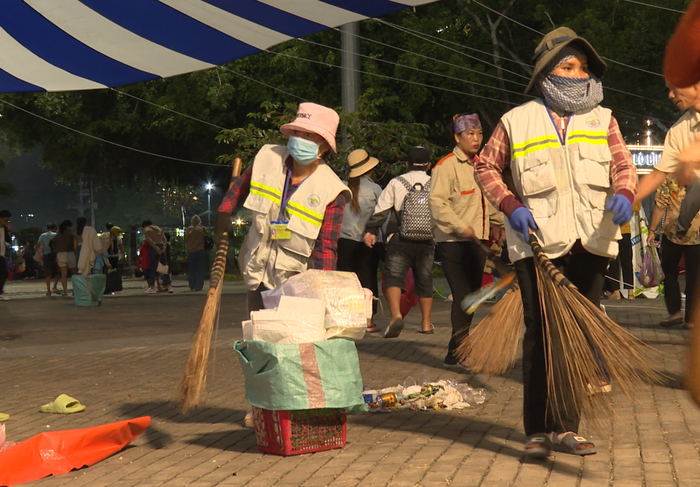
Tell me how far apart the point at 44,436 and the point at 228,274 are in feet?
72.8

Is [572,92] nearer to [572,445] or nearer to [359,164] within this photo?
[572,445]

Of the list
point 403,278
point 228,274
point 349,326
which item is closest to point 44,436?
point 349,326

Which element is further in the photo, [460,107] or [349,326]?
[460,107]

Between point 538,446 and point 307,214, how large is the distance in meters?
1.84

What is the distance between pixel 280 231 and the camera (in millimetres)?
5367

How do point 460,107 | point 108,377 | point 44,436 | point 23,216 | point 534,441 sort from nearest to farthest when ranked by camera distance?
point 534,441, point 44,436, point 108,377, point 460,107, point 23,216

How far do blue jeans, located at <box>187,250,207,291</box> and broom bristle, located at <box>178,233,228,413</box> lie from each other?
51.7ft

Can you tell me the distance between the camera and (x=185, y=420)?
6.07 m

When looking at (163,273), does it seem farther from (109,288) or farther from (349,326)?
(349,326)

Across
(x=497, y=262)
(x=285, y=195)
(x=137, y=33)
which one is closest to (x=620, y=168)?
(x=285, y=195)

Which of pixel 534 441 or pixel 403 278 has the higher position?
pixel 403 278

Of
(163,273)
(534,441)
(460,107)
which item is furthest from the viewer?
(460,107)

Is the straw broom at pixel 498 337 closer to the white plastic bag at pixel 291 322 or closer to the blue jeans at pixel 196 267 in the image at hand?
the white plastic bag at pixel 291 322

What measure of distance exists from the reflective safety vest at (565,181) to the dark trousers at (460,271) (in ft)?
9.53
